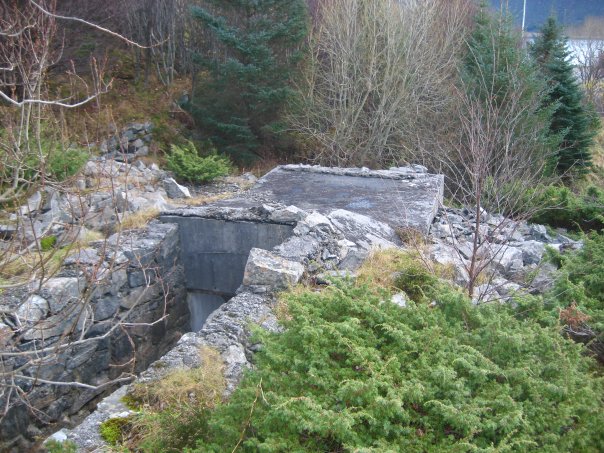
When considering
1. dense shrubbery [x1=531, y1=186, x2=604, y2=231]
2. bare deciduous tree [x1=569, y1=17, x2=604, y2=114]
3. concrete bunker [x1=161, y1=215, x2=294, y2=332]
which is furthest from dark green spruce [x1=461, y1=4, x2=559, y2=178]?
bare deciduous tree [x1=569, y1=17, x2=604, y2=114]

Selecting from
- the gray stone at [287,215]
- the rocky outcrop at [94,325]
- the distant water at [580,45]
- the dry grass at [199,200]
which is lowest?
the rocky outcrop at [94,325]

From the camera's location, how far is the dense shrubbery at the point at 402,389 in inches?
112

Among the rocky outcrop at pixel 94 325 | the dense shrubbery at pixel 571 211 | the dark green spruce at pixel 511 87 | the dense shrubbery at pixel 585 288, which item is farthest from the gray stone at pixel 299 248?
the dark green spruce at pixel 511 87

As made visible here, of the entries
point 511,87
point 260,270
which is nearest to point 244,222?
point 260,270

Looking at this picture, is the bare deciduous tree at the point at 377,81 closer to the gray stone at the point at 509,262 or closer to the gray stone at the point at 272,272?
the gray stone at the point at 509,262

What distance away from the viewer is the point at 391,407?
2838 mm

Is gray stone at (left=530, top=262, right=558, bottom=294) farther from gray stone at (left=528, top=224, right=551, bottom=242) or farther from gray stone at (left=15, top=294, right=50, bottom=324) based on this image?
gray stone at (left=15, top=294, right=50, bottom=324)

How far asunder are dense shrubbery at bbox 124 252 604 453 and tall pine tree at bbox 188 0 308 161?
11.8 m

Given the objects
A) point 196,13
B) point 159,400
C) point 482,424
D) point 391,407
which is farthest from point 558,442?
point 196,13

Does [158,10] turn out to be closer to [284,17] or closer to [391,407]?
[284,17]

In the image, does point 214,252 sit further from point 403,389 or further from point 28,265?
point 403,389

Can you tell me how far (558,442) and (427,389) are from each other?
74cm

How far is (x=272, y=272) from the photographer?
6.13m

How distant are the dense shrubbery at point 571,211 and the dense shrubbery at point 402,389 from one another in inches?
295
